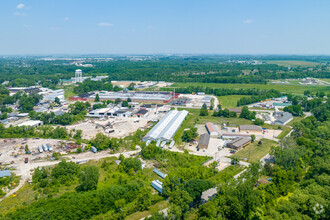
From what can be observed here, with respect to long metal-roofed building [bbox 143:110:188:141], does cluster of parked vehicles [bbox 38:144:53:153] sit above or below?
below

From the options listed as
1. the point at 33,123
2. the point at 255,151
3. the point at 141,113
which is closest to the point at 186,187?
the point at 255,151

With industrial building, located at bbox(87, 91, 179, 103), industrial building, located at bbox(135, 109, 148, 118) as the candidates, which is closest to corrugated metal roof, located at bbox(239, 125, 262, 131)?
industrial building, located at bbox(135, 109, 148, 118)

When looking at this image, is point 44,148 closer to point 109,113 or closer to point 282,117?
point 109,113

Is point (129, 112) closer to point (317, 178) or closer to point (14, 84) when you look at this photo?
point (317, 178)

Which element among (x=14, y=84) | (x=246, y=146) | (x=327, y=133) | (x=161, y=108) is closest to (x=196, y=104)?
(x=161, y=108)

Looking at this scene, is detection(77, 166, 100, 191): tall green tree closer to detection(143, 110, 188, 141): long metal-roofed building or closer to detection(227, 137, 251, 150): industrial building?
detection(143, 110, 188, 141): long metal-roofed building
